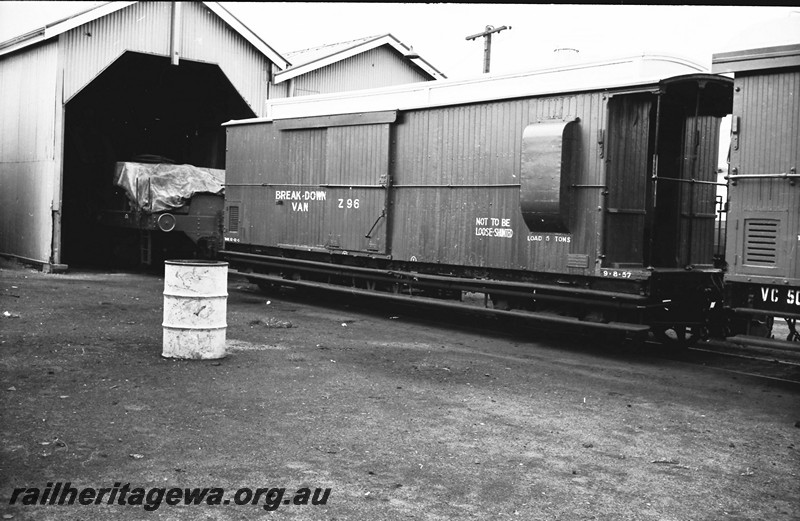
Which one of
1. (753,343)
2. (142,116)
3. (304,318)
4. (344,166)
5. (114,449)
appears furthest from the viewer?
(142,116)

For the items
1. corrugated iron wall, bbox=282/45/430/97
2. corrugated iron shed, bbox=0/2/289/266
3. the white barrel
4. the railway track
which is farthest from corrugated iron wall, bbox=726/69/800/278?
corrugated iron wall, bbox=282/45/430/97

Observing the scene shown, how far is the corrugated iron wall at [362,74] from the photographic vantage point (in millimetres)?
22703

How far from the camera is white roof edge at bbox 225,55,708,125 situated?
10664 millimetres

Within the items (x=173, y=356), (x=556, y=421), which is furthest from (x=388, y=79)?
(x=556, y=421)

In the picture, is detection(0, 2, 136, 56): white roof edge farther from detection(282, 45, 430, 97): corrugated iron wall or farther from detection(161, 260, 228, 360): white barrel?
detection(161, 260, 228, 360): white barrel

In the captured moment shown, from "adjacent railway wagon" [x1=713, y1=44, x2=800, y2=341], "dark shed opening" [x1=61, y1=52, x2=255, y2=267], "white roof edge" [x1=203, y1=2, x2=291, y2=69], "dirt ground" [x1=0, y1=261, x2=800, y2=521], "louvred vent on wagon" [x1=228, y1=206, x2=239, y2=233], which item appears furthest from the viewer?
"dark shed opening" [x1=61, y1=52, x2=255, y2=267]

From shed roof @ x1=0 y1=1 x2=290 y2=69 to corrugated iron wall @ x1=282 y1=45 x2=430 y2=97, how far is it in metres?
1.35

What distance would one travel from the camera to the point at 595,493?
16.5 feet

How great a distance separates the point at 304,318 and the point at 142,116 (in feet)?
45.1

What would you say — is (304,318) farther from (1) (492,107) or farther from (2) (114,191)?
(2) (114,191)

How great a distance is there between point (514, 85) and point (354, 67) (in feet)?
41.9

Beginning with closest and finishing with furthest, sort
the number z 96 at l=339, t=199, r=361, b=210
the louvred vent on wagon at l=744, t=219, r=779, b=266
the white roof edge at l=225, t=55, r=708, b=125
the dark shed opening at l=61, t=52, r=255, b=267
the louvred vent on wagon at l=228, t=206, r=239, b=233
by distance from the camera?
the louvred vent on wagon at l=744, t=219, r=779, b=266 < the white roof edge at l=225, t=55, r=708, b=125 < the number z 96 at l=339, t=199, r=361, b=210 < the louvred vent on wagon at l=228, t=206, r=239, b=233 < the dark shed opening at l=61, t=52, r=255, b=267

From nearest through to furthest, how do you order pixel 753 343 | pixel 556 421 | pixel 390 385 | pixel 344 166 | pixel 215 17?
pixel 556 421 < pixel 390 385 < pixel 753 343 < pixel 344 166 < pixel 215 17

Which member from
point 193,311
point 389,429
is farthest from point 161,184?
point 389,429
